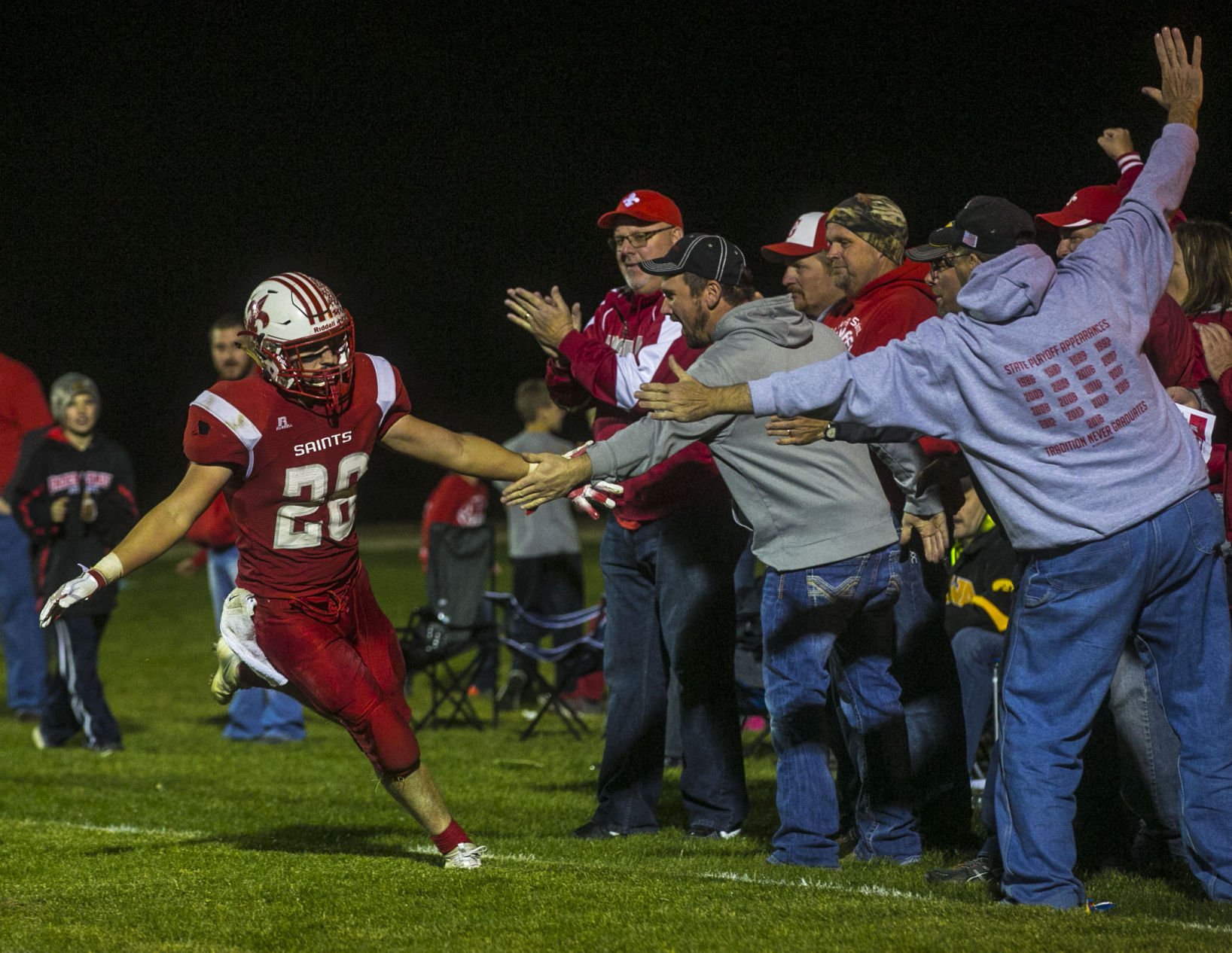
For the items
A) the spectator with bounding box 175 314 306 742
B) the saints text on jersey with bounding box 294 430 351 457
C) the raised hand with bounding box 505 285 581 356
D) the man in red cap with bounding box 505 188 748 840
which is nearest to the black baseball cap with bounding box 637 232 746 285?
the man in red cap with bounding box 505 188 748 840

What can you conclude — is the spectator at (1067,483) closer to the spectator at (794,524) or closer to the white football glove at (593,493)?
the spectator at (794,524)

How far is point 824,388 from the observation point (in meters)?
4.32

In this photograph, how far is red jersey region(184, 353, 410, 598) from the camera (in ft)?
16.9

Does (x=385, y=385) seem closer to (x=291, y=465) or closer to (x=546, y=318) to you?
(x=291, y=465)

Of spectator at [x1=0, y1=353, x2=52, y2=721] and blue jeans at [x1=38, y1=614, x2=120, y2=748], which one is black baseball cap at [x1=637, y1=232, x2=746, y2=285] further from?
spectator at [x1=0, y1=353, x2=52, y2=721]

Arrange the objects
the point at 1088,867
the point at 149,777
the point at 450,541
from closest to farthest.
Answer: the point at 1088,867
the point at 149,777
the point at 450,541

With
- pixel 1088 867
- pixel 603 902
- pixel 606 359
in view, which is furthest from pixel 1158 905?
pixel 606 359

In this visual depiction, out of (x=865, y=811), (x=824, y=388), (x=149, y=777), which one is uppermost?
(x=824, y=388)

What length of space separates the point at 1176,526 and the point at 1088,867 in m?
1.59

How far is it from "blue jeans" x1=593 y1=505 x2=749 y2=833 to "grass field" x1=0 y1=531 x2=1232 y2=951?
0.22m

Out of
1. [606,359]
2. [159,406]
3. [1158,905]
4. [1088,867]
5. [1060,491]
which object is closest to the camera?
[1060,491]

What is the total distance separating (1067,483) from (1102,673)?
1.86 feet

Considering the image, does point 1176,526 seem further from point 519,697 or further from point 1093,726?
point 519,697

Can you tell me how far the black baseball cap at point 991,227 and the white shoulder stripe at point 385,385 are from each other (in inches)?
81.5
